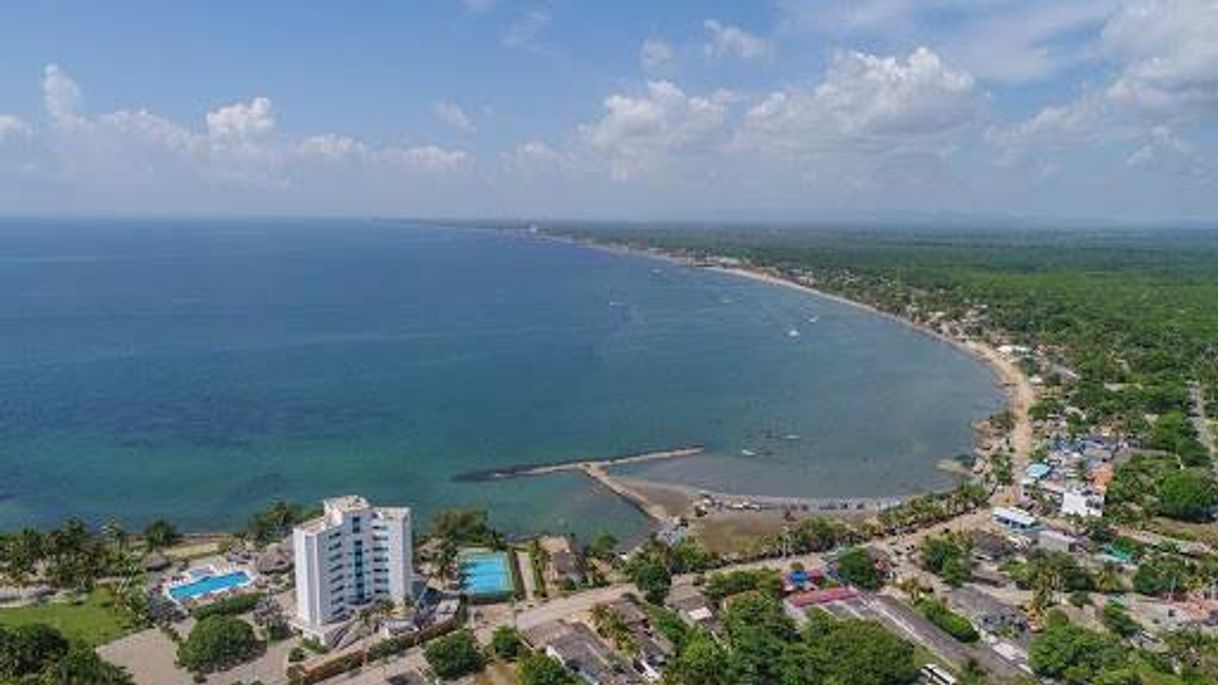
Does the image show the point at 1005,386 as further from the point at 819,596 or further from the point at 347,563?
the point at 347,563

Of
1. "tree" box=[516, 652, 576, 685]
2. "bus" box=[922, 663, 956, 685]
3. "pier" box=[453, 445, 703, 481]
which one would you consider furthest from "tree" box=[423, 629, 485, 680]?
"pier" box=[453, 445, 703, 481]

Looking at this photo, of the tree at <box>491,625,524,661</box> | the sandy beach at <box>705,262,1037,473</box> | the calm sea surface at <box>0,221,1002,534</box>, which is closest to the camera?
the tree at <box>491,625,524,661</box>

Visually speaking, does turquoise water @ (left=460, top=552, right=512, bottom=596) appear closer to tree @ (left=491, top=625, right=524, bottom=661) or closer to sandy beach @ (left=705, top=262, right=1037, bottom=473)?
tree @ (left=491, top=625, right=524, bottom=661)

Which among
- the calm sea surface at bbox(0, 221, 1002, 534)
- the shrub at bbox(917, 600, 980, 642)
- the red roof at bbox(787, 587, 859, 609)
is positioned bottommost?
the calm sea surface at bbox(0, 221, 1002, 534)

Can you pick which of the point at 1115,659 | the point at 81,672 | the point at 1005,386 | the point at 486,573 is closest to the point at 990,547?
the point at 1115,659

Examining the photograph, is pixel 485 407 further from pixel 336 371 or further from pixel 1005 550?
pixel 1005 550

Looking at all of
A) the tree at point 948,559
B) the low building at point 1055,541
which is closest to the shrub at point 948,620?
the tree at point 948,559
